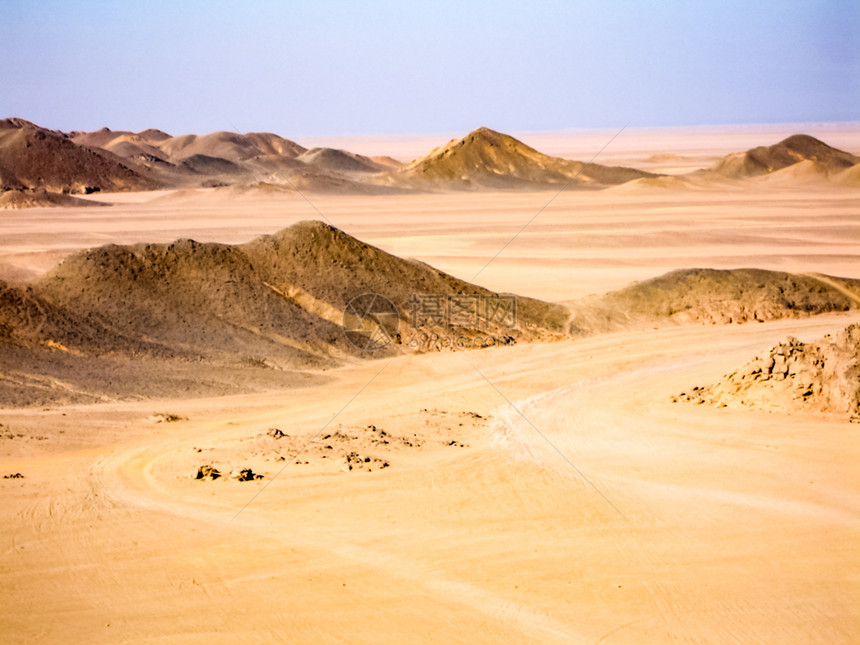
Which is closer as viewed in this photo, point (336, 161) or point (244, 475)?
point (244, 475)

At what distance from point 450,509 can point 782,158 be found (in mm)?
112540

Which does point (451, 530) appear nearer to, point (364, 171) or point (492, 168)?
point (492, 168)

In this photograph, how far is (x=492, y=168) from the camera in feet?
328

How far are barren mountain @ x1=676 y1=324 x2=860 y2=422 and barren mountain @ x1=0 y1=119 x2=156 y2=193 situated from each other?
81.0 metres

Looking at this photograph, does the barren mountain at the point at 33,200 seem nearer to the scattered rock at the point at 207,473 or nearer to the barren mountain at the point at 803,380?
the scattered rock at the point at 207,473

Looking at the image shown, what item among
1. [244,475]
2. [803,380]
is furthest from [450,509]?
[803,380]

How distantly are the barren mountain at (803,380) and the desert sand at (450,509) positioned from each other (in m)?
0.31

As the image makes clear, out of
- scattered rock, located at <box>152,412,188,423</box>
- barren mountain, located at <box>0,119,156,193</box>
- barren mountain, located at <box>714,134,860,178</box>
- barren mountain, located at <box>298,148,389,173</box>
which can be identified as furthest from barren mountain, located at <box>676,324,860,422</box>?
barren mountain, located at <box>298,148,389,173</box>

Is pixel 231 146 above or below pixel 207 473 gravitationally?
above

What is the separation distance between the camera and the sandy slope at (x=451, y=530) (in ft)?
27.9

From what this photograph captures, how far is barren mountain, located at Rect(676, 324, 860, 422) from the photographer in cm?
1452

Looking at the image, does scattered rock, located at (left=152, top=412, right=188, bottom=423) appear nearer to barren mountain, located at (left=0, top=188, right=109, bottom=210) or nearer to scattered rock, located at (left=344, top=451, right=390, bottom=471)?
scattered rock, located at (left=344, top=451, right=390, bottom=471)

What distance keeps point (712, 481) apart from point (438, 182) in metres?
87.5

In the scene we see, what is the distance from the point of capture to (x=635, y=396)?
16.2 metres
